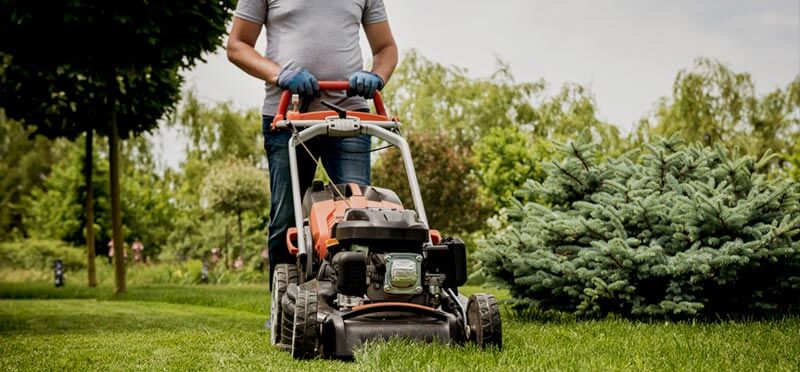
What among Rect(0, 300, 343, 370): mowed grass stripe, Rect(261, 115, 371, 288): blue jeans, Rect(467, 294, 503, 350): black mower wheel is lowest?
Rect(0, 300, 343, 370): mowed grass stripe

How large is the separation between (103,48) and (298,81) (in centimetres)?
539

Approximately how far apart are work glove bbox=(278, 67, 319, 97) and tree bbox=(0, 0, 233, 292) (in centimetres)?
446

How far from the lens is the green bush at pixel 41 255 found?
1831cm

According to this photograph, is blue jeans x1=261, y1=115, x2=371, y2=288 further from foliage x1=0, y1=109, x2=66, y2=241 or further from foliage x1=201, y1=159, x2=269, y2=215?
foliage x1=0, y1=109, x2=66, y2=241

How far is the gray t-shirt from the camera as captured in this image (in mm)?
4145

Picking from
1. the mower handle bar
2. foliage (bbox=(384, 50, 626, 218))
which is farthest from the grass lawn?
foliage (bbox=(384, 50, 626, 218))

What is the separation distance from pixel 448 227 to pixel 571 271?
13165mm

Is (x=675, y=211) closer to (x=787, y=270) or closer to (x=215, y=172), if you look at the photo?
(x=787, y=270)

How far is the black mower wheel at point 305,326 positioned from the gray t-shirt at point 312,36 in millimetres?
1288

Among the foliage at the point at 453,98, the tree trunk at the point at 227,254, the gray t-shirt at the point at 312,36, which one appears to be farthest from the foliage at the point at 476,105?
the gray t-shirt at the point at 312,36

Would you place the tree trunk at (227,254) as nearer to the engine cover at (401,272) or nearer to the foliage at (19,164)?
the foliage at (19,164)

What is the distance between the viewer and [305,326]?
10.2 feet

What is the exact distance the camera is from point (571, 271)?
465cm

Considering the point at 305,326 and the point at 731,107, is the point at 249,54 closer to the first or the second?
the point at 305,326
